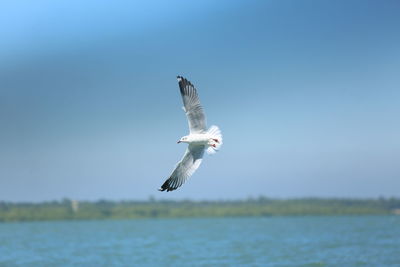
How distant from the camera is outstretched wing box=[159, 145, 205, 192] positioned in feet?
51.3

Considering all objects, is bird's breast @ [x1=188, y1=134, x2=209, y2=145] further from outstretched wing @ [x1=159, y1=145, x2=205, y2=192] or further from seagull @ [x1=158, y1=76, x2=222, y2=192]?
outstretched wing @ [x1=159, y1=145, x2=205, y2=192]

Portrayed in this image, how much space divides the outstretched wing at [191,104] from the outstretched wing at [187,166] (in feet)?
2.60

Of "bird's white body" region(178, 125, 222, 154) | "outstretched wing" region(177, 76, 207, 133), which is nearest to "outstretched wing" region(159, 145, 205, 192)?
"bird's white body" region(178, 125, 222, 154)

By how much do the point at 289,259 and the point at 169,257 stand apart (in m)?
6.88

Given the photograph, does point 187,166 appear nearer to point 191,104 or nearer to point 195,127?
point 195,127

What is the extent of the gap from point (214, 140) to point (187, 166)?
4.22 ft

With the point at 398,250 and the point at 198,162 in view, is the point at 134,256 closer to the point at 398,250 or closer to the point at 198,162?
the point at 398,250

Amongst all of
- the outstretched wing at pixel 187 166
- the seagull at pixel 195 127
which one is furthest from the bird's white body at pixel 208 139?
the outstretched wing at pixel 187 166

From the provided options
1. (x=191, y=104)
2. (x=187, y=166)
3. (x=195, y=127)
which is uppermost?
(x=191, y=104)

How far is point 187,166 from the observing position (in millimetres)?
15781

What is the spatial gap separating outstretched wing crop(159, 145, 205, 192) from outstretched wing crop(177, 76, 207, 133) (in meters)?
0.79

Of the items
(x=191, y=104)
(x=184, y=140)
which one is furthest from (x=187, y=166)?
(x=191, y=104)

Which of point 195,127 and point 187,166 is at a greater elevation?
point 195,127

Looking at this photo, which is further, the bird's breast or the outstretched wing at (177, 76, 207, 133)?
the outstretched wing at (177, 76, 207, 133)
